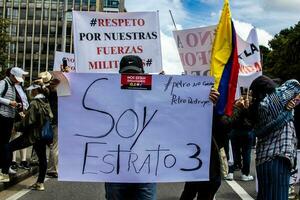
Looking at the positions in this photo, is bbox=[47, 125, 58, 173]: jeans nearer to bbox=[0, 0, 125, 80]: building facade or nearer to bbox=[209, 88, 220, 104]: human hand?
bbox=[209, 88, 220, 104]: human hand

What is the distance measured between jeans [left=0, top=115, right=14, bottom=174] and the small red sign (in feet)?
16.0

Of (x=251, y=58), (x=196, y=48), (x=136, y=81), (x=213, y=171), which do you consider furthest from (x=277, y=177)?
(x=251, y=58)

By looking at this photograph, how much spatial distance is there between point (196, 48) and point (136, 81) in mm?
3983

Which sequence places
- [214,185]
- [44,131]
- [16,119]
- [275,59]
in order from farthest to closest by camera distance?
[275,59]
[16,119]
[44,131]
[214,185]

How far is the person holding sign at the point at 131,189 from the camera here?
438 centimetres

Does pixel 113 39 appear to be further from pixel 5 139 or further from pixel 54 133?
pixel 54 133

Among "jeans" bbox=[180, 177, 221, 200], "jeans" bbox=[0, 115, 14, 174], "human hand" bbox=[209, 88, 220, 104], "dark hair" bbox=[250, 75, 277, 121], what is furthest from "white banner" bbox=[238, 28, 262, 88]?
"human hand" bbox=[209, 88, 220, 104]

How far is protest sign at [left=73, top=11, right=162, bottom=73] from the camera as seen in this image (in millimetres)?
8016

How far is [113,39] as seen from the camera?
8.29m

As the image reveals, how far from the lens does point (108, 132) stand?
4.44m

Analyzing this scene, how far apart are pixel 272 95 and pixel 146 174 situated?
134cm

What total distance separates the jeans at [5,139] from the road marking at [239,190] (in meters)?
3.48

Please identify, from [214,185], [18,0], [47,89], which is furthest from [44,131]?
[18,0]

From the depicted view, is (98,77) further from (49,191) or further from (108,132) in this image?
(49,191)
